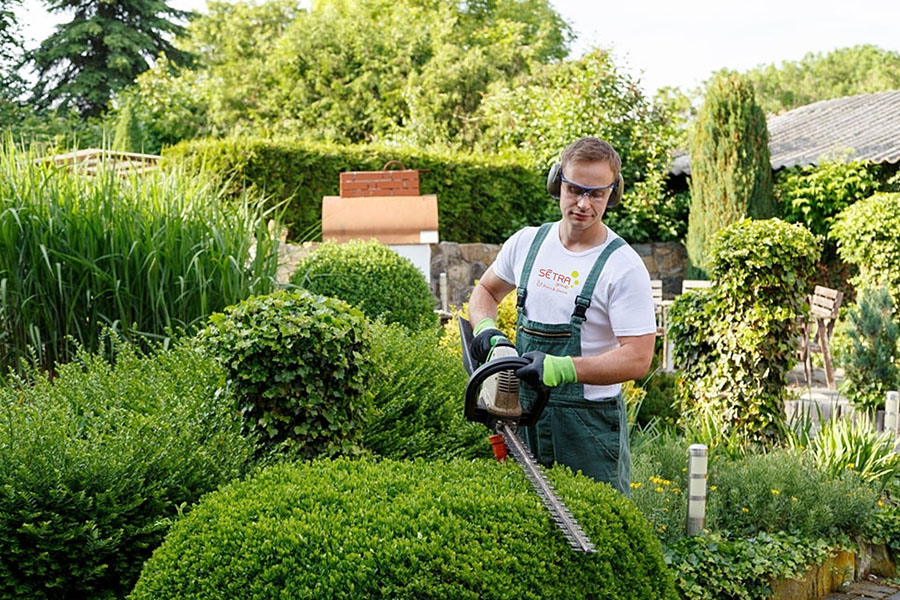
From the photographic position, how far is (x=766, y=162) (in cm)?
1434

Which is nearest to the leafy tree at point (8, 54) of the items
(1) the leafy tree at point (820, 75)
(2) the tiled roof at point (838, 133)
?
(2) the tiled roof at point (838, 133)

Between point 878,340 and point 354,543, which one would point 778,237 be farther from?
point 354,543

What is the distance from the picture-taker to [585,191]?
298 cm

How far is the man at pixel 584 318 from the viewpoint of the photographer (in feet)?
9.57

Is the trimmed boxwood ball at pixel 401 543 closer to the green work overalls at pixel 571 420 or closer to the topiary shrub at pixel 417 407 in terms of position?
the green work overalls at pixel 571 420

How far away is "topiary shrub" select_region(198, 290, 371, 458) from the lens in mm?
3434

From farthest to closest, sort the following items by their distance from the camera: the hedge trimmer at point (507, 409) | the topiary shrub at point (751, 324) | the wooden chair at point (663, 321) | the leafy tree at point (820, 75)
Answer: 1. the leafy tree at point (820, 75)
2. the wooden chair at point (663, 321)
3. the topiary shrub at point (751, 324)
4. the hedge trimmer at point (507, 409)

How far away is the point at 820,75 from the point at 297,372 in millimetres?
57441

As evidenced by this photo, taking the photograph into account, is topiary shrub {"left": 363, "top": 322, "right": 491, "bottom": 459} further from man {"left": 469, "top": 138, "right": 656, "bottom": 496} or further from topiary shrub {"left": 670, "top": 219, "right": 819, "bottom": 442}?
topiary shrub {"left": 670, "top": 219, "right": 819, "bottom": 442}

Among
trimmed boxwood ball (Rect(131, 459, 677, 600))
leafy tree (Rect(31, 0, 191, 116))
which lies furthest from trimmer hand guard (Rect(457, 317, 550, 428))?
leafy tree (Rect(31, 0, 191, 116))

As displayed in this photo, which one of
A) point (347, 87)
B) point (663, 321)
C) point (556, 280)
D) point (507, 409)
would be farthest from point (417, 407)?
point (347, 87)

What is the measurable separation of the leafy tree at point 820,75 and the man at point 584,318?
49.1m

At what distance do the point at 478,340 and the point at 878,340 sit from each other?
6.52 metres

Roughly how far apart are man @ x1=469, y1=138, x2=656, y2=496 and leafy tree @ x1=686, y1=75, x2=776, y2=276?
447 inches
